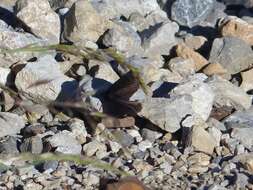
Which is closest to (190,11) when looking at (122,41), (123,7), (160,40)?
(123,7)

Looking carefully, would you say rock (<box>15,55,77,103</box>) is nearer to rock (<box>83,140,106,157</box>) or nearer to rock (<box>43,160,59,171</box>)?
rock (<box>83,140,106,157</box>)

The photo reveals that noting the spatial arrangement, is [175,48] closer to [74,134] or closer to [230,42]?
[230,42]

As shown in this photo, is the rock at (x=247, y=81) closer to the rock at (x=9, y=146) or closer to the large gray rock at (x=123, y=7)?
the large gray rock at (x=123, y=7)

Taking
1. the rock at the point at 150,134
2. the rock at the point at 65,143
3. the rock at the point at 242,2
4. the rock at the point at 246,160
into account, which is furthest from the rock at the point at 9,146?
the rock at the point at 242,2

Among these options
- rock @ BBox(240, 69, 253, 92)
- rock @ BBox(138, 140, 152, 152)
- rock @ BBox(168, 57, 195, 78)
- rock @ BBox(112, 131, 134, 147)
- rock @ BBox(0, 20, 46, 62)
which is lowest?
rock @ BBox(240, 69, 253, 92)

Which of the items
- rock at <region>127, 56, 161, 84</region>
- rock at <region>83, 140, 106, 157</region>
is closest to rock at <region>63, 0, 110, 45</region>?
rock at <region>127, 56, 161, 84</region>

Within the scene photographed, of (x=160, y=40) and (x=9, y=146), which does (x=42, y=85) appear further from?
(x=160, y=40)
